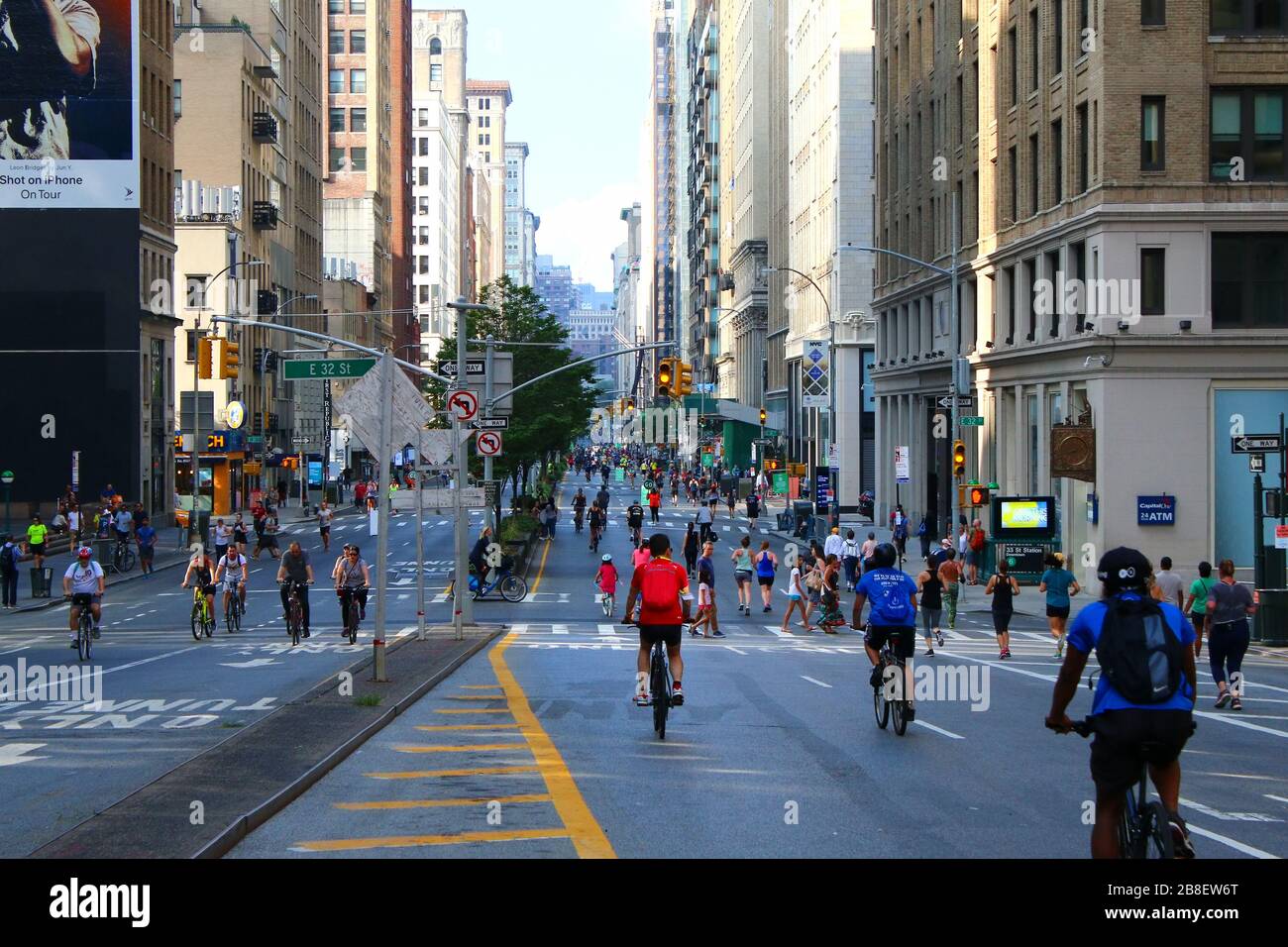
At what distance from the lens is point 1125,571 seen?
8.76 m

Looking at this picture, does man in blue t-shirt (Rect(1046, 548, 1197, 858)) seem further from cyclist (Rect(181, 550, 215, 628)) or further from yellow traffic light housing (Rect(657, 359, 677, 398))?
yellow traffic light housing (Rect(657, 359, 677, 398))

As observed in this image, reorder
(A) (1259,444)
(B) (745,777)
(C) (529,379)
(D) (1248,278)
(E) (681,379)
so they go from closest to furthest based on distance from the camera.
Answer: (B) (745,777)
(A) (1259,444)
(E) (681,379)
(D) (1248,278)
(C) (529,379)

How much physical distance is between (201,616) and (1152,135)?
91.5 feet

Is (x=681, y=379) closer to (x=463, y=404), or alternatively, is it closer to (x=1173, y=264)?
(x=463, y=404)

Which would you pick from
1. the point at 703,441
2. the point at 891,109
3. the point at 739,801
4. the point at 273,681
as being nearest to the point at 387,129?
the point at 703,441

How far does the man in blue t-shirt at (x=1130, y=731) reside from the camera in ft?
28.0

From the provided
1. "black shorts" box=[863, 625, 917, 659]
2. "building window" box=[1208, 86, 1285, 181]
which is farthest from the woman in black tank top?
"building window" box=[1208, 86, 1285, 181]

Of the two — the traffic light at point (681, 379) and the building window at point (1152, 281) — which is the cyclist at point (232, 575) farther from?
the building window at point (1152, 281)

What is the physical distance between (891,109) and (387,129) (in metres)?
94.8

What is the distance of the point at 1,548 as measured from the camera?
44.2 metres

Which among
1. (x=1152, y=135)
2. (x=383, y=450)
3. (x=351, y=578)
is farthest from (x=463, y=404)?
(x=1152, y=135)

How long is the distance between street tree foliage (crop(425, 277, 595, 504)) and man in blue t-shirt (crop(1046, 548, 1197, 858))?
59066 mm

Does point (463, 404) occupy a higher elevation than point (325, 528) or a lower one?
higher
